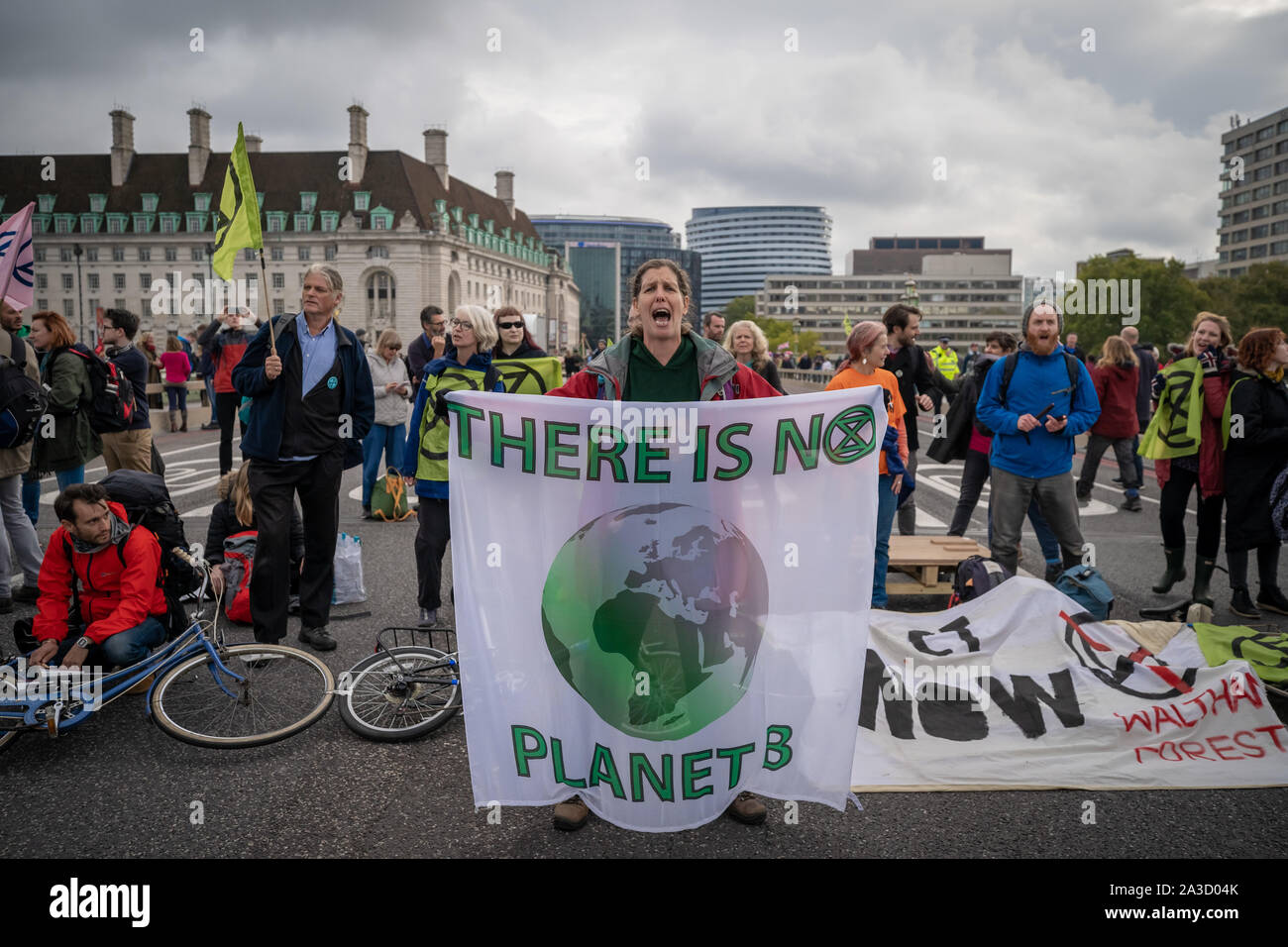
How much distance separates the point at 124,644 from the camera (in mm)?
4344

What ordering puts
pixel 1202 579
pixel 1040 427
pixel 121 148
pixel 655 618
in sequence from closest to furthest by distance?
pixel 655 618 → pixel 1040 427 → pixel 1202 579 → pixel 121 148

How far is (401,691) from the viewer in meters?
4.43

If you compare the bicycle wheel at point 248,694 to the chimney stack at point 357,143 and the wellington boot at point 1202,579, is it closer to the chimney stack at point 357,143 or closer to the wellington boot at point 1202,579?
the wellington boot at point 1202,579

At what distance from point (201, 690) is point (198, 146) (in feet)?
354

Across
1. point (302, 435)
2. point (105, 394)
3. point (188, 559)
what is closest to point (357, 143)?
point (105, 394)

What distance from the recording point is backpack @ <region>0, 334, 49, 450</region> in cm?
608

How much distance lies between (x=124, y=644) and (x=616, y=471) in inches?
111

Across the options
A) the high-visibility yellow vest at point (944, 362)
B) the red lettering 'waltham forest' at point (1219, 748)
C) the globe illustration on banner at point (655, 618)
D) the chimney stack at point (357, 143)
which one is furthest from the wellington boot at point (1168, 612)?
the chimney stack at point (357, 143)

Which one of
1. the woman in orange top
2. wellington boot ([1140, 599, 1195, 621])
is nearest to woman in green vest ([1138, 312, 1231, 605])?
wellington boot ([1140, 599, 1195, 621])

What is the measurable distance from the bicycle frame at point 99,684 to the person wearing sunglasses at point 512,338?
248 centimetres

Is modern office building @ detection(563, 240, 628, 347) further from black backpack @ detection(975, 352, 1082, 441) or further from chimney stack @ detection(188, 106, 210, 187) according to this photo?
black backpack @ detection(975, 352, 1082, 441)

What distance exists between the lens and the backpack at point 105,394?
7137mm

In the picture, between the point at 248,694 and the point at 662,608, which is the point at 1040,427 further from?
the point at 248,694
